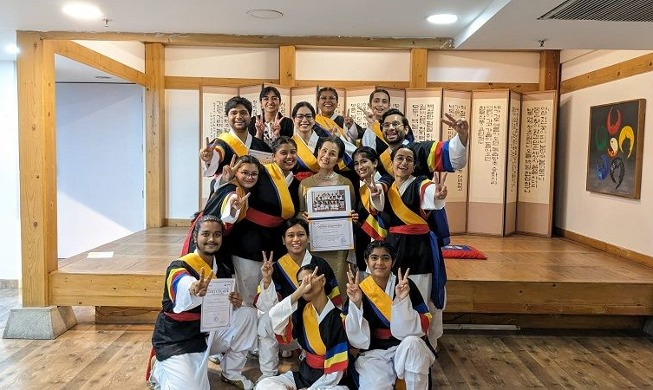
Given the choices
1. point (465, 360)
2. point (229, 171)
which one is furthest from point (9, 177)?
point (465, 360)

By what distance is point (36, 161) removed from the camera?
3930 mm

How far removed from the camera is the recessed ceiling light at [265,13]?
325cm

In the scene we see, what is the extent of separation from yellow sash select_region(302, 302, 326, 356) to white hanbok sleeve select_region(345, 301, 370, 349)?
0.56 ft

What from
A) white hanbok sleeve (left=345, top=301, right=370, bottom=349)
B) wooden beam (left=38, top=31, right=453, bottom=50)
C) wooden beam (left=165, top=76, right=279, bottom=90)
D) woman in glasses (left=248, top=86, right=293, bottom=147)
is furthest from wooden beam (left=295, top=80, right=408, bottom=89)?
white hanbok sleeve (left=345, top=301, right=370, bottom=349)

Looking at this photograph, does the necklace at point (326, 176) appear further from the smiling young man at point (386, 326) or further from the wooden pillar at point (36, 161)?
the wooden pillar at point (36, 161)

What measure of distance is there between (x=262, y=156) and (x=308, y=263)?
0.85m

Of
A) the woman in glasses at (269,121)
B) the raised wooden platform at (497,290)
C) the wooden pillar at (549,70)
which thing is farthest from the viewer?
the wooden pillar at (549,70)

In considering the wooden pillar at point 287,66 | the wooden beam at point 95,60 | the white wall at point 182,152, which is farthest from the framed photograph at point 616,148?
the wooden beam at point 95,60

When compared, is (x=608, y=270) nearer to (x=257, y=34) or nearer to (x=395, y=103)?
(x=395, y=103)

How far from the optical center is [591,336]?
4.30m

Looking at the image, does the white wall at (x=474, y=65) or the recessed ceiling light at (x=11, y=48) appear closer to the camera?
the recessed ceiling light at (x=11, y=48)

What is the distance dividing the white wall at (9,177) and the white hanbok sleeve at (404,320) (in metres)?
4.40

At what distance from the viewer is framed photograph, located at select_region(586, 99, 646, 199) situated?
4824 mm

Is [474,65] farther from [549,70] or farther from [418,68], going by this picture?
[549,70]
